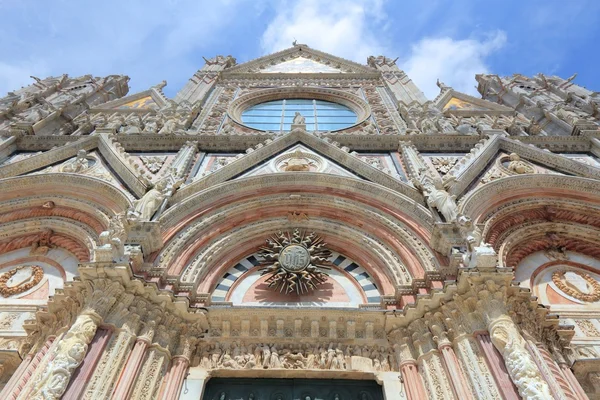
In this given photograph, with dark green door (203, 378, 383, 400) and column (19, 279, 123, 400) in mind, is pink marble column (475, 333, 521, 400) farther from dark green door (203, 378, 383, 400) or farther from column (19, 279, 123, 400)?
column (19, 279, 123, 400)

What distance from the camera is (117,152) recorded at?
9.70 meters

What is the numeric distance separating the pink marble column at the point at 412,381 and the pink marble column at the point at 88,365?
12.2 feet

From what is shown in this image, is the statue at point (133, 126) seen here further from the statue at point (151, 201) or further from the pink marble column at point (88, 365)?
the pink marble column at point (88, 365)

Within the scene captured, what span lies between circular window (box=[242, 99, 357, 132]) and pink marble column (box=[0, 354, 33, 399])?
9.24 meters

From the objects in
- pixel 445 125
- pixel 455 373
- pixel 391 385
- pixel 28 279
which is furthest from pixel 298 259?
pixel 445 125

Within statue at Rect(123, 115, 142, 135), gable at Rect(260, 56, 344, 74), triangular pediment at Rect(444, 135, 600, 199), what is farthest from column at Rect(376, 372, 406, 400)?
gable at Rect(260, 56, 344, 74)

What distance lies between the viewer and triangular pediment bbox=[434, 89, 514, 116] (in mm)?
14180

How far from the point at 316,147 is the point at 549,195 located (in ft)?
16.1

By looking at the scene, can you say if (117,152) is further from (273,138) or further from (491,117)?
(491,117)

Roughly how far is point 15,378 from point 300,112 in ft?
38.1

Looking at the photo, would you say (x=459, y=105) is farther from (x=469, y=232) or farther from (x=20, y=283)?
(x=20, y=283)

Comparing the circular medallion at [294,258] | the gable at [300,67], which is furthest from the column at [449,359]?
the gable at [300,67]

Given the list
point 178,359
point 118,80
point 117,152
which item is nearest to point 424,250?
point 178,359

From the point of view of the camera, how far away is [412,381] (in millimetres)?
5559
